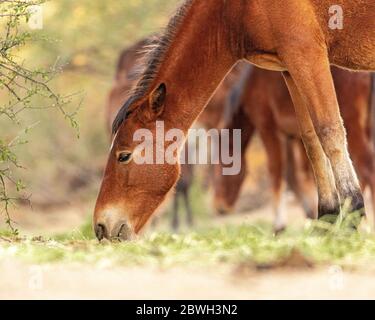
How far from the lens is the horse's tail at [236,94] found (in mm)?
11571

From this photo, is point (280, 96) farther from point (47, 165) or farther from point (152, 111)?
point (47, 165)

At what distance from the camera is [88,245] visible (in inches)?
242

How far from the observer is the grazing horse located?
6164 millimetres

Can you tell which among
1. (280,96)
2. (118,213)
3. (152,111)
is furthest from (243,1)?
(280,96)

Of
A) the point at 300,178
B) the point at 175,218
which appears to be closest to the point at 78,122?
the point at 175,218

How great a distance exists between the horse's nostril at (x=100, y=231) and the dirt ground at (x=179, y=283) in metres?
1.63

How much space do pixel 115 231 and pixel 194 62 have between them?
52.7 inches

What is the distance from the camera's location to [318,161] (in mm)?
6832

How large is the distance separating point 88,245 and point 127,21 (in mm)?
11409

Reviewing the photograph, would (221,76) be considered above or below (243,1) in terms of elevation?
below

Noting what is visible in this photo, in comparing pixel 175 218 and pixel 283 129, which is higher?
pixel 283 129

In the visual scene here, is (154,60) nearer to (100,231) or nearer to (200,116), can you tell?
(100,231)
